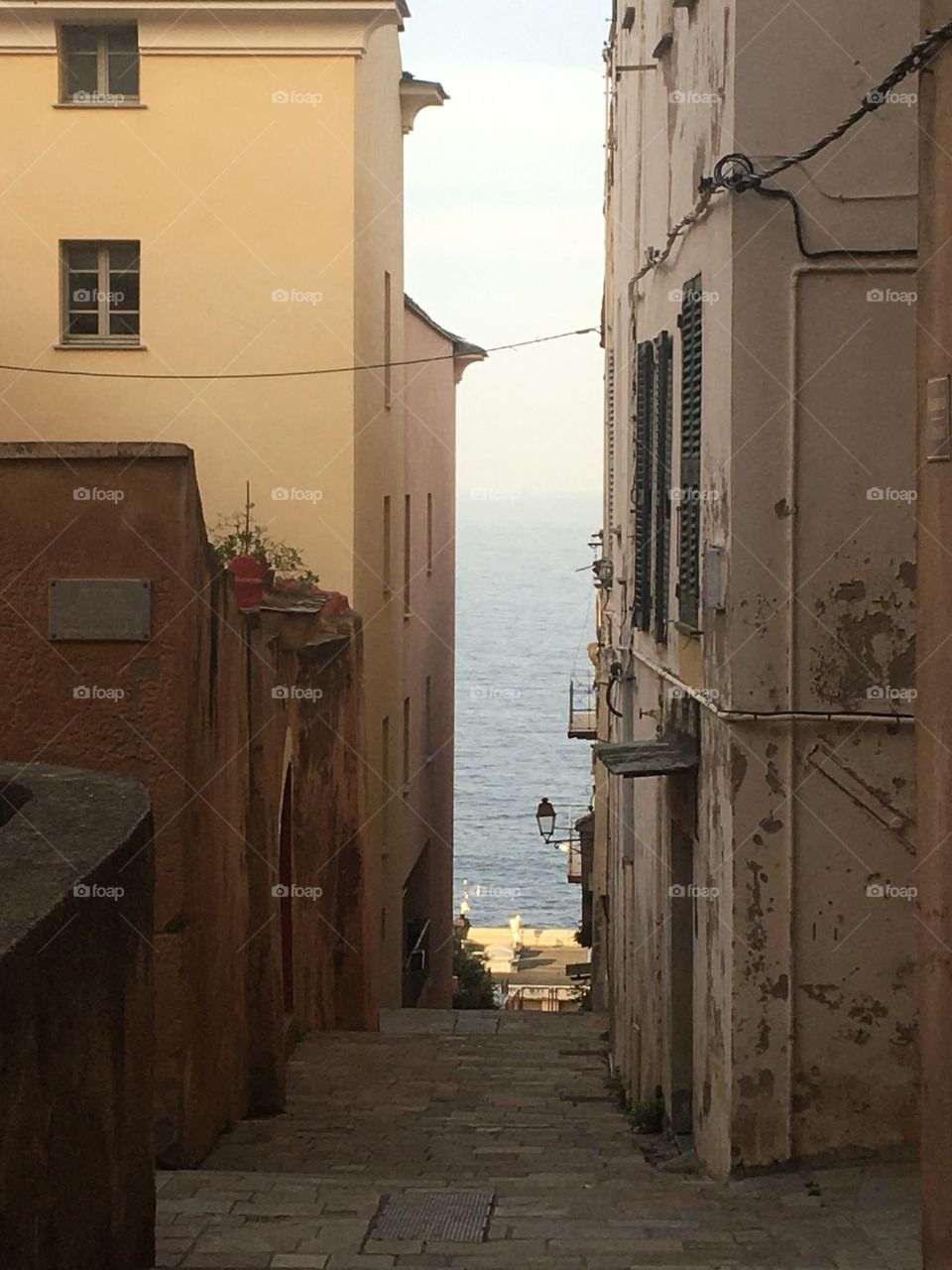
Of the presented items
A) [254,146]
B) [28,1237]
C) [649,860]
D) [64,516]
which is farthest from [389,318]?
[28,1237]

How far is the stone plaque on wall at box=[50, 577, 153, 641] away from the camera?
9.36 m

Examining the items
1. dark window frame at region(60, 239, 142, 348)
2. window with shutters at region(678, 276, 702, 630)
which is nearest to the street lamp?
dark window frame at region(60, 239, 142, 348)

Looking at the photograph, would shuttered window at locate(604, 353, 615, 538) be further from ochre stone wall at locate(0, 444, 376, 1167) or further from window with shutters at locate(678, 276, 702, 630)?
ochre stone wall at locate(0, 444, 376, 1167)

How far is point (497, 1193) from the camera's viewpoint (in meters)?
8.62

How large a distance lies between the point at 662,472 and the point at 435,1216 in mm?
5642

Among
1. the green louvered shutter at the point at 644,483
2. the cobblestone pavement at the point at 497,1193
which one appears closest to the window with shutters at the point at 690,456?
the green louvered shutter at the point at 644,483

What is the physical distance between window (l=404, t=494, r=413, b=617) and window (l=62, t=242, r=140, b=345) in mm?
5632

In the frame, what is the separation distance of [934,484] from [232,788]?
5.89 metres

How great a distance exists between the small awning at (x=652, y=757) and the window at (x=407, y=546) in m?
13.6

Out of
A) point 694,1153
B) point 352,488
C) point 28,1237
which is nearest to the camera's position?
point 28,1237

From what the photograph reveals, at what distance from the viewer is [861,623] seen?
8.66 m

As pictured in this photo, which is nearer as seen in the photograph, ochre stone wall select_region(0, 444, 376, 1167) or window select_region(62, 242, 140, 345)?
ochre stone wall select_region(0, 444, 376, 1167)

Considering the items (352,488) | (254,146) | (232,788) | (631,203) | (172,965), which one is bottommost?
(172,965)

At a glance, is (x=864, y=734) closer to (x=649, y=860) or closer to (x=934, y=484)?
(x=934, y=484)
